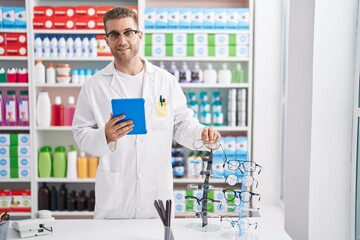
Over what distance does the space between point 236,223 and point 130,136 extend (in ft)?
2.51

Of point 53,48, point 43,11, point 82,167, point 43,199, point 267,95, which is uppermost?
point 43,11

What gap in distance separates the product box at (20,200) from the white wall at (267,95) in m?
2.18

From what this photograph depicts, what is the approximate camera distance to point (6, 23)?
167 inches

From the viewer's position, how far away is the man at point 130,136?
2.36 m

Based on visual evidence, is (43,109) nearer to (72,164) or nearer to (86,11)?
(72,164)

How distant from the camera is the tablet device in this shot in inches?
78.3

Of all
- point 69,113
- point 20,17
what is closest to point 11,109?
point 69,113

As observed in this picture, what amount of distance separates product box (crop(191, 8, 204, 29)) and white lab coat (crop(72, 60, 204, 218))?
A: 180 cm

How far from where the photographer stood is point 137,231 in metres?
1.98

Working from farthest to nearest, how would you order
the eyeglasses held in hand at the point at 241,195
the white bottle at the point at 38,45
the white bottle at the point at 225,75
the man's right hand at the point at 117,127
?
the white bottle at the point at 225,75, the white bottle at the point at 38,45, the man's right hand at the point at 117,127, the eyeglasses held in hand at the point at 241,195

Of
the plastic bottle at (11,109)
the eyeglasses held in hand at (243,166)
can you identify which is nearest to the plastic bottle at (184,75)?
the plastic bottle at (11,109)

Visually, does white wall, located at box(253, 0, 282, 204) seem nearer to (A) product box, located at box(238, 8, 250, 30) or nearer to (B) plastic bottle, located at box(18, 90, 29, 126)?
(A) product box, located at box(238, 8, 250, 30)

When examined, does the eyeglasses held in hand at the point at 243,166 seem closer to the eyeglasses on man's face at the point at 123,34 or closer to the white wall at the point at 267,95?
the eyeglasses on man's face at the point at 123,34

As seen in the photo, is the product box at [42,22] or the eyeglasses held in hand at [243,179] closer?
the eyeglasses held in hand at [243,179]
